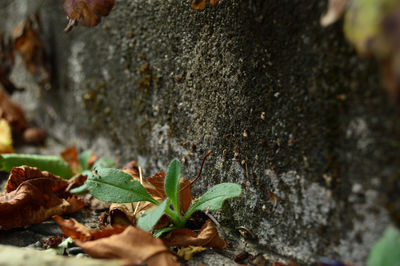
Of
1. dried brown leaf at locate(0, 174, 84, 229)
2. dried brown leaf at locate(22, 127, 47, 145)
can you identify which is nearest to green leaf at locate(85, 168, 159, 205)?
dried brown leaf at locate(0, 174, 84, 229)

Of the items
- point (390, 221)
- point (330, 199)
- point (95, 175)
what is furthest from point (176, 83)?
point (390, 221)

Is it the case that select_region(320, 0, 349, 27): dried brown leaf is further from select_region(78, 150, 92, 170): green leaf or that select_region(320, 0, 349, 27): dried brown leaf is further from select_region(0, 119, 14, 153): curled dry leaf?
select_region(0, 119, 14, 153): curled dry leaf

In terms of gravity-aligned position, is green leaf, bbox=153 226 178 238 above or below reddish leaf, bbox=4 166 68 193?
above

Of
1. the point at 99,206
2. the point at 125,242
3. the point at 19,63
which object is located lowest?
the point at 99,206

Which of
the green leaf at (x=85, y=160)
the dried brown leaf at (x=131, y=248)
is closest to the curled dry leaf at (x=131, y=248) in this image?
the dried brown leaf at (x=131, y=248)

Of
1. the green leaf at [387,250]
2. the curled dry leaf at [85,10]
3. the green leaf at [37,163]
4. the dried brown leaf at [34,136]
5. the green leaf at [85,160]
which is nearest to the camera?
the green leaf at [387,250]

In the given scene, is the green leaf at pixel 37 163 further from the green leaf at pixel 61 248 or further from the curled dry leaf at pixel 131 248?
the curled dry leaf at pixel 131 248

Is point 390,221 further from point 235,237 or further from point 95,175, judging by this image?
point 95,175
